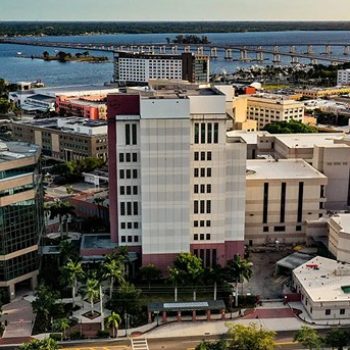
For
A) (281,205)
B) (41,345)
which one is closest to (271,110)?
(281,205)

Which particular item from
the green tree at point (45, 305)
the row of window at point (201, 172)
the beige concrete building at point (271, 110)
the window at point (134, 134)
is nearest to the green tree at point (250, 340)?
the green tree at point (45, 305)

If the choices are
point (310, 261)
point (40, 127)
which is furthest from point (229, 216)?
point (40, 127)

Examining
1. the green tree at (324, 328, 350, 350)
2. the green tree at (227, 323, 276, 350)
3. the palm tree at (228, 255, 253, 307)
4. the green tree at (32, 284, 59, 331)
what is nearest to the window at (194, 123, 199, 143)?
the palm tree at (228, 255, 253, 307)

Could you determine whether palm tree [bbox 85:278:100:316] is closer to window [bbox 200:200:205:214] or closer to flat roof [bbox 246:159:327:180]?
window [bbox 200:200:205:214]

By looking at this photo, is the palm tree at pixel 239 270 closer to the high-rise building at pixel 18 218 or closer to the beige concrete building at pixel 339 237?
the beige concrete building at pixel 339 237

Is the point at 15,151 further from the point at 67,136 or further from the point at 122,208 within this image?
the point at 67,136
